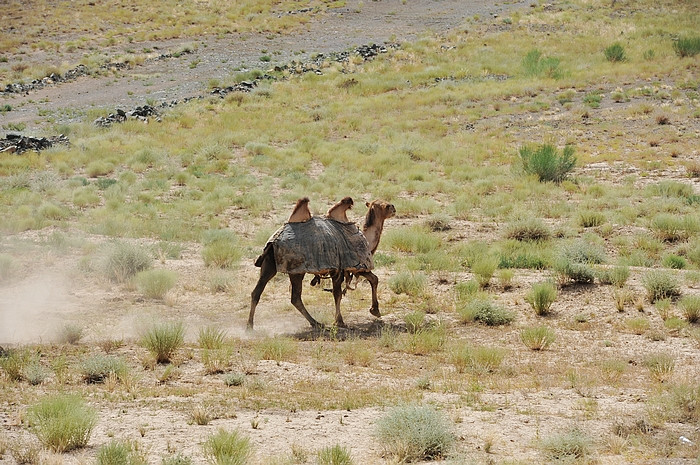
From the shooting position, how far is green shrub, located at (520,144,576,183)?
2638 cm

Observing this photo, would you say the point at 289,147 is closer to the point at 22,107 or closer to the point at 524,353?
the point at 22,107

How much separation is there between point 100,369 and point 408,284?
22.6 ft

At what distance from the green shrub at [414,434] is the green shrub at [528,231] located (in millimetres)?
12494

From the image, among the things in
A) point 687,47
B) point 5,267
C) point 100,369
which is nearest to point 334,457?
point 100,369

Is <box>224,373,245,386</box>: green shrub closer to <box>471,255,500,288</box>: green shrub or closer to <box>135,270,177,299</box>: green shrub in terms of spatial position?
<box>135,270,177,299</box>: green shrub

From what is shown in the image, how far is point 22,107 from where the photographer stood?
124 feet

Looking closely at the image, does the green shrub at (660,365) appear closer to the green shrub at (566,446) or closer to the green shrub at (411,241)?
the green shrub at (566,446)

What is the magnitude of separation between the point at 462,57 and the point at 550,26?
1068 centimetres

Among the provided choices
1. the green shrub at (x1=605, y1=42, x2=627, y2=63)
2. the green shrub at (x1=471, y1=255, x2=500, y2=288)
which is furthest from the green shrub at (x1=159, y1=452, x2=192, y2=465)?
the green shrub at (x1=605, y1=42, x2=627, y2=63)

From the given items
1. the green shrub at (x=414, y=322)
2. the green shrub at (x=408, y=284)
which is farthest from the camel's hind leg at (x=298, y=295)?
the green shrub at (x=408, y=284)

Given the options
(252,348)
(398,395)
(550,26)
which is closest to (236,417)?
(398,395)

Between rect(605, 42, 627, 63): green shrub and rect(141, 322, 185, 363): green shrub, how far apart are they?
39.4 meters

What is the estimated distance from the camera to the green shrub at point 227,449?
7004 millimetres

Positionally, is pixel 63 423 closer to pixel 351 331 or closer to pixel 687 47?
pixel 351 331
